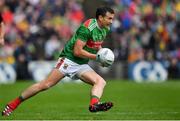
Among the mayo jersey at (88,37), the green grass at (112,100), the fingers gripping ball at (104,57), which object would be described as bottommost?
the green grass at (112,100)

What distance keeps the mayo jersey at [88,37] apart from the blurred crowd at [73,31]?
15.3 m

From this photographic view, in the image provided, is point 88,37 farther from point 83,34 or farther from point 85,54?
point 85,54

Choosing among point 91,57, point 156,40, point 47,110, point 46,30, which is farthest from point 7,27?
point 91,57

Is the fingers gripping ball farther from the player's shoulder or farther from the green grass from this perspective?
the green grass

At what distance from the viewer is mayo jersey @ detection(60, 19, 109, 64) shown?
46.2 feet

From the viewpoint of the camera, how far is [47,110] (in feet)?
53.0

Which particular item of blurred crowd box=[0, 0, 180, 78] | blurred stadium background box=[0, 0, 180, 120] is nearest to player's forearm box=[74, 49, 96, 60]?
blurred stadium background box=[0, 0, 180, 120]

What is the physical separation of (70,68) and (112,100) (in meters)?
6.01

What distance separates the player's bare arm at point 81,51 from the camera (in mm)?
13977

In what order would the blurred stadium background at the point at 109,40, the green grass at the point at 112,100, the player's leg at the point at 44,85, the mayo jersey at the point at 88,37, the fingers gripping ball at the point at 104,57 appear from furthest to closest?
the blurred stadium background at the point at 109,40, the green grass at the point at 112,100, the player's leg at the point at 44,85, the mayo jersey at the point at 88,37, the fingers gripping ball at the point at 104,57

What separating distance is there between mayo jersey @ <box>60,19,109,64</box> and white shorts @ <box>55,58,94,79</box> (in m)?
0.09

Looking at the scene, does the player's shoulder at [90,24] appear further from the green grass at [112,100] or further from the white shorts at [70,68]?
the green grass at [112,100]

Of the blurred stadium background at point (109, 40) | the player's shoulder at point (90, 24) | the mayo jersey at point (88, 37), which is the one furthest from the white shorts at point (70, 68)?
the blurred stadium background at point (109, 40)

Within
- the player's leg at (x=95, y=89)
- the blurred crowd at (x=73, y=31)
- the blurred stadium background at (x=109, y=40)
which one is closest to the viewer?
the player's leg at (x=95, y=89)
